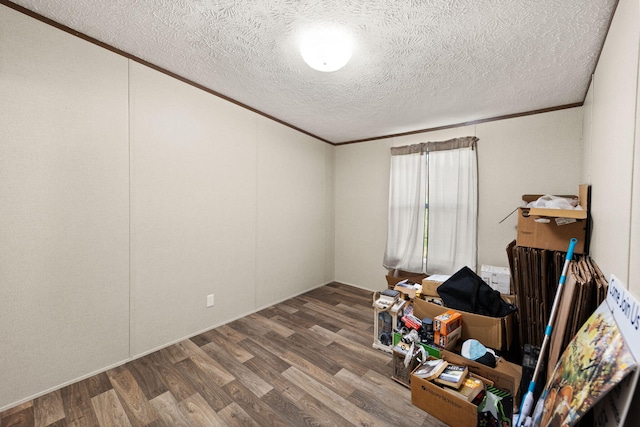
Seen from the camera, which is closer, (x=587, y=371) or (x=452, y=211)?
(x=587, y=371)

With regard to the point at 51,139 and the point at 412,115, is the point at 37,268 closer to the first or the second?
the point at 51,139

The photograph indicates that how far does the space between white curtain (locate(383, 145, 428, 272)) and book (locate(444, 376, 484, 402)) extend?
1905mm

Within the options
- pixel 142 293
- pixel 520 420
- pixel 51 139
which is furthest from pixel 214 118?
pixel 520 420

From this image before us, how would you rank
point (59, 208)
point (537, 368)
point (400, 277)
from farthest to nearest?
point (400, 277), point (59, 208), point (537, 368)

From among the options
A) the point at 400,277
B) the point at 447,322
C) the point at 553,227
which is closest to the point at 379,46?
the point at 553,227

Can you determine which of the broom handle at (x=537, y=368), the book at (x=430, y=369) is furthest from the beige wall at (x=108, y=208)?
the broom handle at (x=537, y=368)

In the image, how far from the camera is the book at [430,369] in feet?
5.58

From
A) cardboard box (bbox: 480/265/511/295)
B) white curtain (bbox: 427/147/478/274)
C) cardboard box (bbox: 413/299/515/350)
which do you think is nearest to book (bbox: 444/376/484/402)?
cardboard box (bbox: 413/299/515/350)

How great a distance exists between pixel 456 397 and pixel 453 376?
0.49ft

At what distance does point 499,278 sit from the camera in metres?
2.66

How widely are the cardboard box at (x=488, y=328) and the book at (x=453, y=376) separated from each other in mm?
516

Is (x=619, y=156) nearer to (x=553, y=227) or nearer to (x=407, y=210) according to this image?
(x=553, y=227)

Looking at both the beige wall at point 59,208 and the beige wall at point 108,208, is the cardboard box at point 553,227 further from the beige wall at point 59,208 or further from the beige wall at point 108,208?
the beige wall at point 59,208

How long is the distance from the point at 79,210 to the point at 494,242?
4.03 meters
